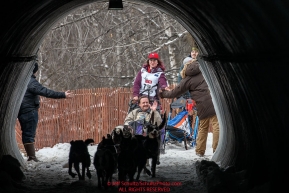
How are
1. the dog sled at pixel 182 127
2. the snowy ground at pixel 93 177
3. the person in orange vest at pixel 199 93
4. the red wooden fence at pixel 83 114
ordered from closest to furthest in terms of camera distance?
the snowy ground at pixel 93 177 < the person in orange vest at pixel 199 93 < the dog sled at pixel 182 127 < the red wooden fence at pixel 83 114

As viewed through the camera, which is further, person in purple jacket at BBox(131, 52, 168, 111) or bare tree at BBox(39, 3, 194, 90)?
bare tree at BBox(39, 3, 194, 90)

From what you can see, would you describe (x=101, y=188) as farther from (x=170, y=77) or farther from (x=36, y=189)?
(x=170, y=77)

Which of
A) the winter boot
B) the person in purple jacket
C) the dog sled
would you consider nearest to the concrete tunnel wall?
the winter boot

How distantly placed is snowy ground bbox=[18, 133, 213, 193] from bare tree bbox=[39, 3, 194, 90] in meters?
11.2

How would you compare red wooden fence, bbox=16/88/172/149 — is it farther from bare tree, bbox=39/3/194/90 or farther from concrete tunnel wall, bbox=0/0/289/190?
bare tree, bbox=39/3/194/90

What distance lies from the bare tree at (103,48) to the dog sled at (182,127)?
9.09 metres

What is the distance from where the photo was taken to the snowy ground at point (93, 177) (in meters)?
8.96

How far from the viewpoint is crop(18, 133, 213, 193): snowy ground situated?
29.4 feet

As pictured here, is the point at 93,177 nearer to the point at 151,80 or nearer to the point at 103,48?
the point at 151,80

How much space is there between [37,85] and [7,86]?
2361mm

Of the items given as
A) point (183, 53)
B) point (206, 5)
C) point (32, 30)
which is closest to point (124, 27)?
point (183, 53)

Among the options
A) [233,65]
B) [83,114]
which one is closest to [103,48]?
[83,114]

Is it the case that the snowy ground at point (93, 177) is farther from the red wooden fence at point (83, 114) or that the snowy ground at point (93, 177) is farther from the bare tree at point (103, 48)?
the bare tree at point (103, 48)

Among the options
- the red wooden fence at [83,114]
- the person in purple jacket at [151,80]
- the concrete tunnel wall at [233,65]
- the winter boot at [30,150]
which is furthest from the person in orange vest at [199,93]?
the red wooden fence at [83,114]
